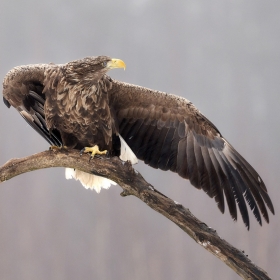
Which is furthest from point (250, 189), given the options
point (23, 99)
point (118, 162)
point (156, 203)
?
point (23, 99)

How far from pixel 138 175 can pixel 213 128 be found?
959mm

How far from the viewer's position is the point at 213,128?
451cm

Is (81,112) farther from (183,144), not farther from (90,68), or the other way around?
(183,144)

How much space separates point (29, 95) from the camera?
4.60 m

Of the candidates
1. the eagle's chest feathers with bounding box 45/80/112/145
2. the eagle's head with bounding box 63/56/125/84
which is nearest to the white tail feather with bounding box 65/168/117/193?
the eagle's chest feathers with bounding box 45/80/112/145

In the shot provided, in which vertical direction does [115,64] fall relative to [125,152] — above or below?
above

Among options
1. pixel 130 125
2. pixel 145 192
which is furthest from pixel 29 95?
pixel 145 192

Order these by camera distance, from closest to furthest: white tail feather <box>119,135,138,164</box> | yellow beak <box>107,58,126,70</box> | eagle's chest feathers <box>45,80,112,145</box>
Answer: yellow beak <box>107,58,126,70</box> → eagle's chest feathers <box>45,80,112,145</box> → white tail feather <box>119,135,138,164</box>

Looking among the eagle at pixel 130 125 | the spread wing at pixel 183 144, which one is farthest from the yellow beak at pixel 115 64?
the spread wing at pixel 183 144

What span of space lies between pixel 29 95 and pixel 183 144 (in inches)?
62.3

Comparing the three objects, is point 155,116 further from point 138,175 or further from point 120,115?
point 138,175

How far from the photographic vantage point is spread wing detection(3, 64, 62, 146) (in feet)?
14.6

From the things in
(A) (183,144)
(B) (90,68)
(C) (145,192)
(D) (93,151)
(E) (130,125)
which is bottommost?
(C) (145,192)

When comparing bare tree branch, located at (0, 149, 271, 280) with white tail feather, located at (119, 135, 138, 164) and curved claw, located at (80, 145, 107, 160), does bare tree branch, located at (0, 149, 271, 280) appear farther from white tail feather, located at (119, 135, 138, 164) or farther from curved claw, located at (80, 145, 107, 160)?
white tail feather, located at (119, 135, 138, 164)
